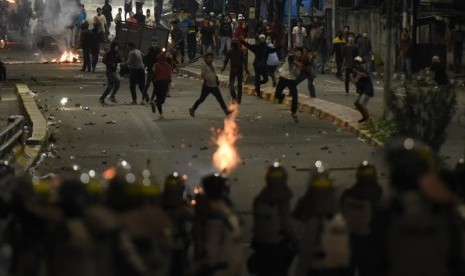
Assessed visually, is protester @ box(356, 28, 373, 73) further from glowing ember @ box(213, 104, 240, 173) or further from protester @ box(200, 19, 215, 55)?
glowing ember @ box(213, 104, 240, 173)

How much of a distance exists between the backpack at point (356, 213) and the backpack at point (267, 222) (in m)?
0.61

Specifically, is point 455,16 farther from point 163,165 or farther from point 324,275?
point 324,275

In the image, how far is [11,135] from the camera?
872 inches

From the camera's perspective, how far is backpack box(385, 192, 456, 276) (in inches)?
389

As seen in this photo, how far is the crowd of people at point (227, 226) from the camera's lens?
31.8 ft

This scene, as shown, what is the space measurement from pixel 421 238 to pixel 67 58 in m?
49.2

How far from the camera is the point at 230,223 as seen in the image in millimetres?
11156

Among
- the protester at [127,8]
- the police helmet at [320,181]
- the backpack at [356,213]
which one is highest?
the protester at [127,8]

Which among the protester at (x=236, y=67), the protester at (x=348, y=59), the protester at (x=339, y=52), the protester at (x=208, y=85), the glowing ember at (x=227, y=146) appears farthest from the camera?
the protester at (x=339, y=52)

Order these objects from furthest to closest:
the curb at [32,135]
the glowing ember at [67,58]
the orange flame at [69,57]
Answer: the orange flame at [69,57] < the glowing ember at [67,58] < the curb at [32,135]

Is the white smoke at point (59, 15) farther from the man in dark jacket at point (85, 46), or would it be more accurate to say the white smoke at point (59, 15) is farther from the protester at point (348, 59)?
the protester at point (348, 59)

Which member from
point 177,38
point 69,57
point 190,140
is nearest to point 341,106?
point 190,140

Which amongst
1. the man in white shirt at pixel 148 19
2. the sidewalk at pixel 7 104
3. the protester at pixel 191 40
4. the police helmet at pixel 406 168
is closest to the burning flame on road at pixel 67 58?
the protester at pixel 191 40

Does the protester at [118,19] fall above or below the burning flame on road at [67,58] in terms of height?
above
